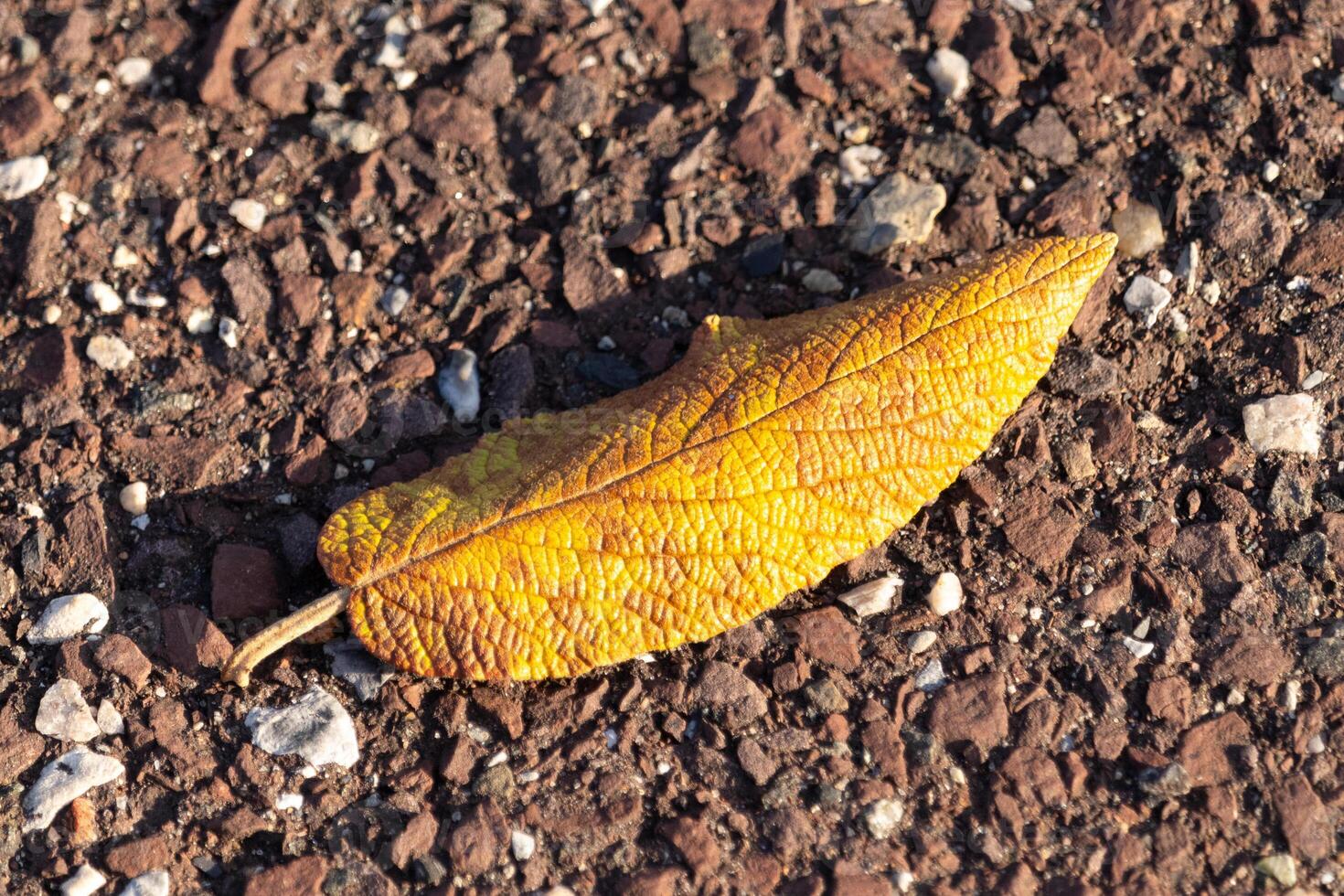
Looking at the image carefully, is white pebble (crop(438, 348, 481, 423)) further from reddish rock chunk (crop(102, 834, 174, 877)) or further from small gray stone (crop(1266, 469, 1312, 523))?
small gray stone (crop(1266, 469, 1312, 523))

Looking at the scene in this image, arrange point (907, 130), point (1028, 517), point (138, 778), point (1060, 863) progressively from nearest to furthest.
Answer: point (1060, 863), point (138, 778), point (1028, 517), point (907, 130)

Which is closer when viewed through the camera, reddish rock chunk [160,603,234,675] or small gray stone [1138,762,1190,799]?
small gray stone [1138,762,1190,799]

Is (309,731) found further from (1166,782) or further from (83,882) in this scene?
(1166,782)

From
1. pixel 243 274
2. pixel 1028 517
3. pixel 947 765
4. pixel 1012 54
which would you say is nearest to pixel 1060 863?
pixel 947 765

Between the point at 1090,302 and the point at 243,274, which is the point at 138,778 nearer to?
the point at 243,274

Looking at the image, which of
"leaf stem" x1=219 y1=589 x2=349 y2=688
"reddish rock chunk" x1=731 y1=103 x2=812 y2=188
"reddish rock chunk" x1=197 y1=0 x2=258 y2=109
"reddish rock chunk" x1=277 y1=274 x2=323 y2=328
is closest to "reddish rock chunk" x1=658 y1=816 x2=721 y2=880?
"leaf stem" x1=219 y1=589 x2=349 y2=688

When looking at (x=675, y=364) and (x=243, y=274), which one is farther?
(x=243, y=274)
